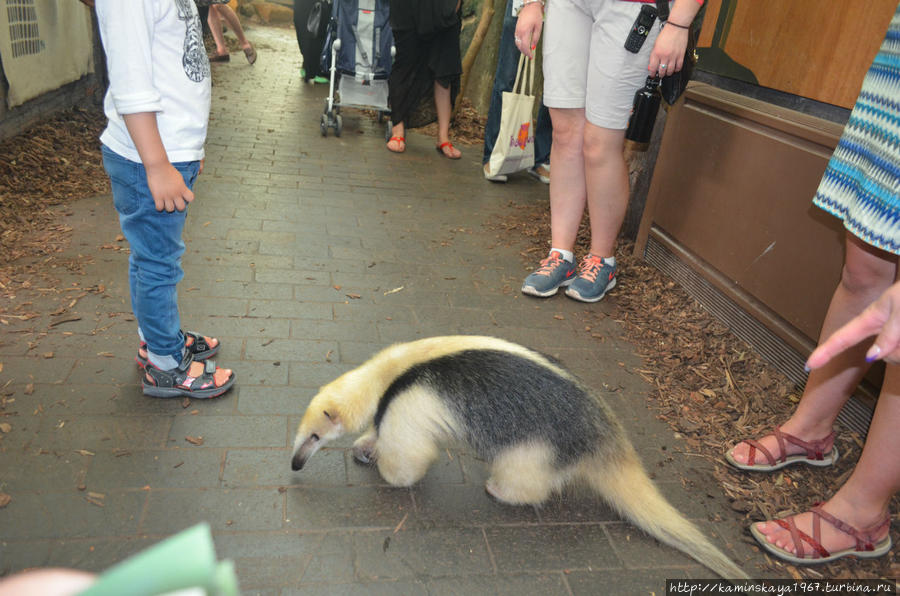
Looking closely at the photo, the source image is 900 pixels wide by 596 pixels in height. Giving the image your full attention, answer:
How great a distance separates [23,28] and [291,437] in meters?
5.29

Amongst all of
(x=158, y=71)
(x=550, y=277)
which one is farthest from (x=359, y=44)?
(x=158, y=71)

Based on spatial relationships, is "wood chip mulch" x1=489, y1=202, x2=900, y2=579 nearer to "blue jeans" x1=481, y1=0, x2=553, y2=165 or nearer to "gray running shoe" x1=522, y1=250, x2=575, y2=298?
"gray running shoe" x1=522, y1=250, x2=575, y2=298

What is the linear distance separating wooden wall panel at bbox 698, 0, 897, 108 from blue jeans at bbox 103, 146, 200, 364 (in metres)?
3.50

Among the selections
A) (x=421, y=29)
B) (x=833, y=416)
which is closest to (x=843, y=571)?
(x=833, y=416)

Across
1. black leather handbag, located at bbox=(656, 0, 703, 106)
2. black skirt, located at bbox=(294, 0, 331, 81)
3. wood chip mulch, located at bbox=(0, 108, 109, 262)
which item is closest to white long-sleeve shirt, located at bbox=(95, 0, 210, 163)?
wood chip mulch, located at bbox=(0, 108, 109, 262)

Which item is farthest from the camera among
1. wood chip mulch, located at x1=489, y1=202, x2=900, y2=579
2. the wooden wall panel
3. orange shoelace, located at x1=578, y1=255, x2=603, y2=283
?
A: orange shoelace, located at x1=578, y1=255, x2=603, y2=283

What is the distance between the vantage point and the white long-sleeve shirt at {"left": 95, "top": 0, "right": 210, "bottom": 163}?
2.39m

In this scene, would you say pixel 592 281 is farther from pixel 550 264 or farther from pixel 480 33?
pixel 480 33

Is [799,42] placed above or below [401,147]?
above

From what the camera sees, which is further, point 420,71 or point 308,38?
point 308,38

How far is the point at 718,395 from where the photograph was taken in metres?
3.62

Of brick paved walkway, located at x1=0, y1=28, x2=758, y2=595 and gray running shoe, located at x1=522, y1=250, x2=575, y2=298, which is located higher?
gray running shoe, located at x1=522, y1=250, x2=575, y2=298

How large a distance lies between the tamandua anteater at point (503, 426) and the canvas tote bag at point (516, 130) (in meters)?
4.54

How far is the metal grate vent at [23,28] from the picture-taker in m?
5.55
